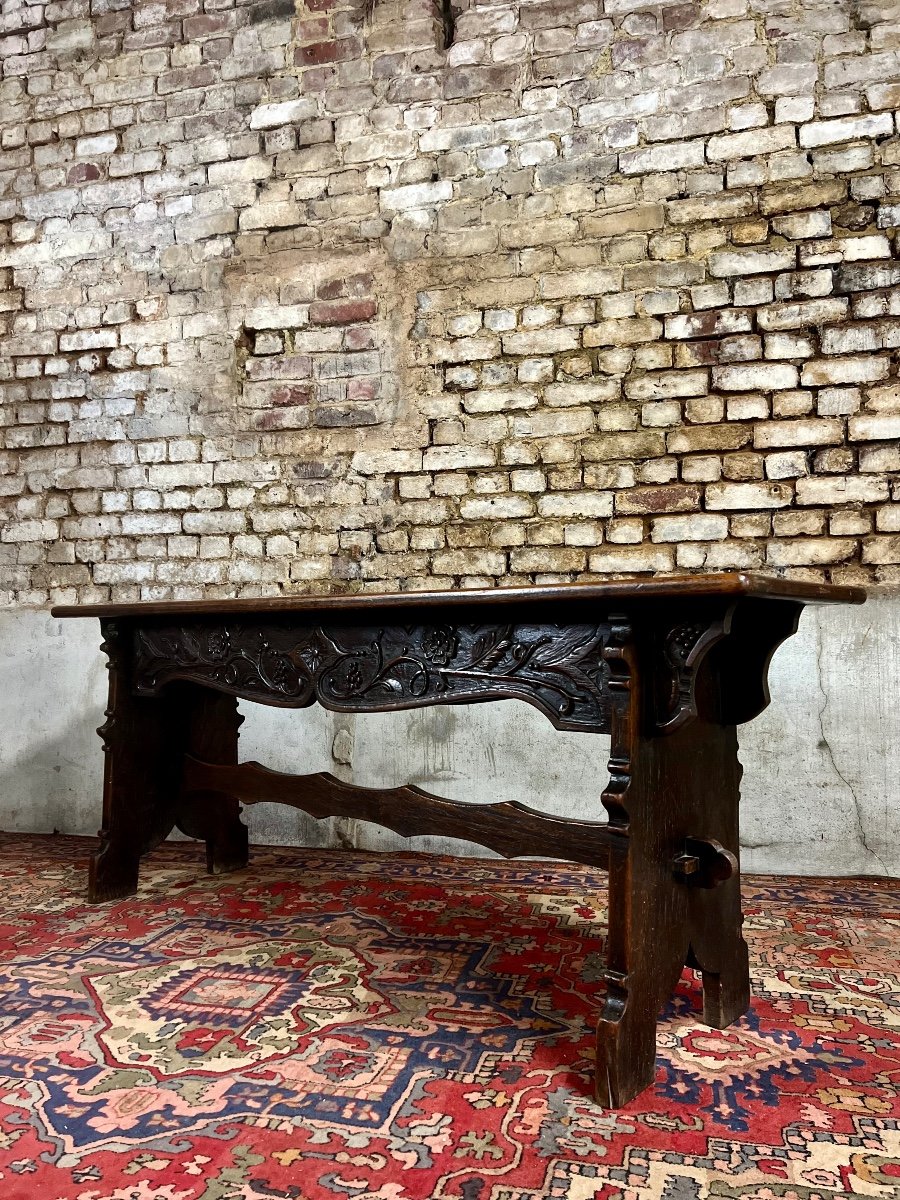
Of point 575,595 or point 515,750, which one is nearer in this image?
point 575,595

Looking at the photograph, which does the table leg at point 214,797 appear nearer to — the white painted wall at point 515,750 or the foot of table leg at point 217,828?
the foot of table leg at point 217,828

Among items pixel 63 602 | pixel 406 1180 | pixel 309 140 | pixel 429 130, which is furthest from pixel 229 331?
pixel 406 1180

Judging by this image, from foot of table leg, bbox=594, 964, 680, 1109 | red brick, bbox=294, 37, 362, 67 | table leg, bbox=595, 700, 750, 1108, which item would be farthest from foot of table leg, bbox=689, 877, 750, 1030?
red brick, bbox=294, 37, 362, 67

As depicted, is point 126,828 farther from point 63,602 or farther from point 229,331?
point 229,331

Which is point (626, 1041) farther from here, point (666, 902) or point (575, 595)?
point (575, 595)

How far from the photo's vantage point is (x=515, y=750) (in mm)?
3369

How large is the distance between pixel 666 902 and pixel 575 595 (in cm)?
65

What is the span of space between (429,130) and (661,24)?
94 cm

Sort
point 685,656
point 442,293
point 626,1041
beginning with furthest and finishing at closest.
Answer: point 442,293 < point 685,656 < point 626,1041

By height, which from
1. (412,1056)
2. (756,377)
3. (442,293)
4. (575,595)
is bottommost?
(412,1056)

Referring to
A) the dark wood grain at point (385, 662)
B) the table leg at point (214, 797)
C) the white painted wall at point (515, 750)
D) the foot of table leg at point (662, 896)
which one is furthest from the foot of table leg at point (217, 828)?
the foot of table leg at point (662, 896)

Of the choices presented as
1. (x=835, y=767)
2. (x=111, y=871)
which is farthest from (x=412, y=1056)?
(x=835, y=767)

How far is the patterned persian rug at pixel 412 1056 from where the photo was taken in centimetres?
136

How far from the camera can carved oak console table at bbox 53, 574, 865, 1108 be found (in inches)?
66.3
